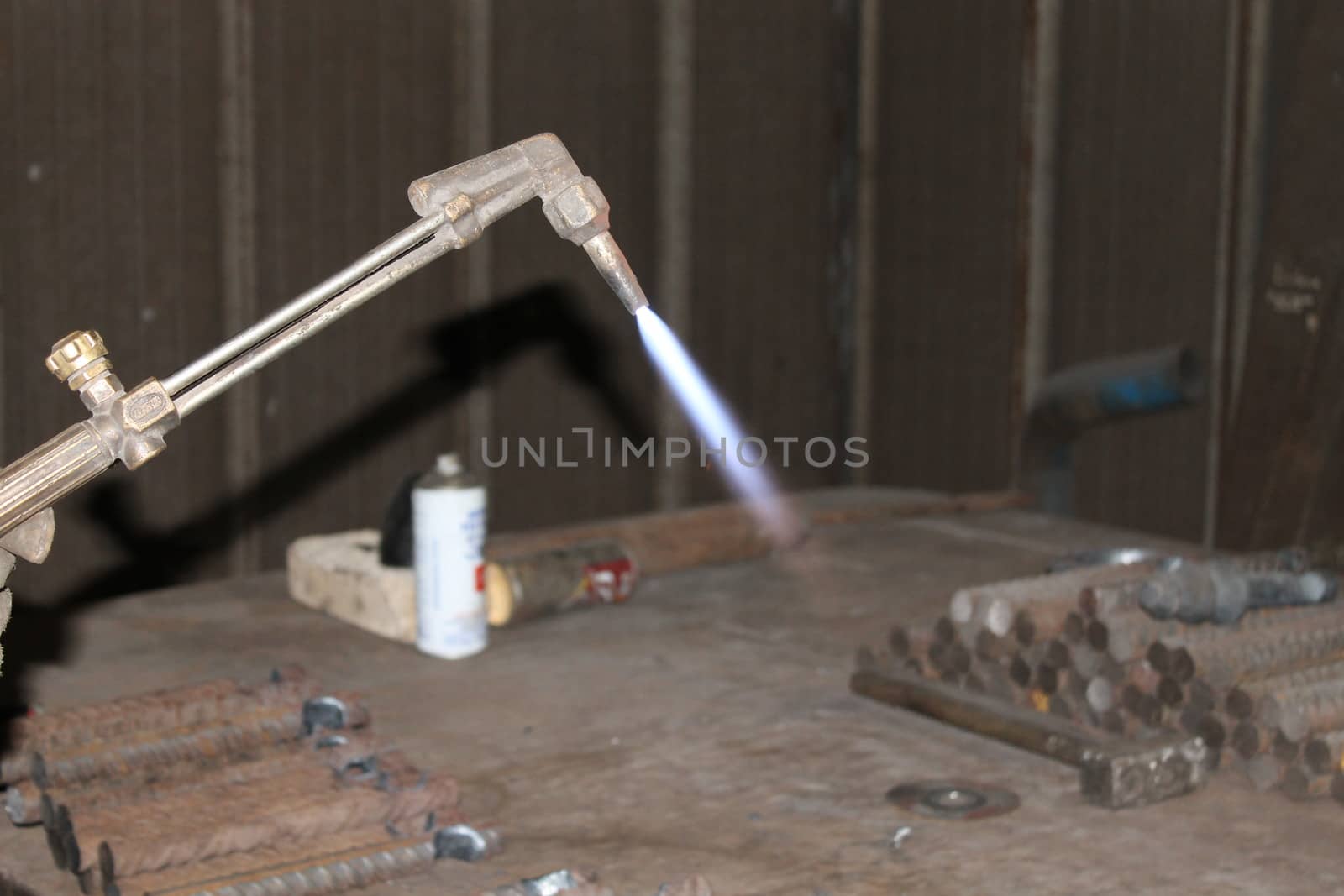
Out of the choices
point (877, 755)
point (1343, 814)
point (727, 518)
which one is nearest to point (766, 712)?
point (877, 755)

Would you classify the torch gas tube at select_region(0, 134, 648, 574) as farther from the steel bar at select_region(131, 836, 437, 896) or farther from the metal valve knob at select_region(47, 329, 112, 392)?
the steel bar at select_region(131, 836, 437, 896)

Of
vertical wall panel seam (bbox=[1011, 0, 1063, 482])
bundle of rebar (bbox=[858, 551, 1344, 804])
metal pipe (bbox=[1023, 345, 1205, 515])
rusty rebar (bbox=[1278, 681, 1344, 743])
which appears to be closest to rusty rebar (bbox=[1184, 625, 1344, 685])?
bundle of rebar (bbox=[858, 551, 1344, 804])

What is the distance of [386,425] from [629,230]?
3.72ft

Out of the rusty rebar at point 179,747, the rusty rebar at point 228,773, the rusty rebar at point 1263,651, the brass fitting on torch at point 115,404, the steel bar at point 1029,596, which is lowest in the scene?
the rusty rebar at point 228,773

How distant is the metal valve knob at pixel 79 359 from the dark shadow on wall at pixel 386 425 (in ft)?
8.00

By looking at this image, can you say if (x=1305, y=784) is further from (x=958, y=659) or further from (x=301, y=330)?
(x=301, y=330)

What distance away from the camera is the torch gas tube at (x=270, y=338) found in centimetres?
174

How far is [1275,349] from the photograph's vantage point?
4.53 metres

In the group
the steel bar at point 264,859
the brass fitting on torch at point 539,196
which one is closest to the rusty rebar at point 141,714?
the steel bar at point 264,859

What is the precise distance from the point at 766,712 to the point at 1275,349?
230 centimetres

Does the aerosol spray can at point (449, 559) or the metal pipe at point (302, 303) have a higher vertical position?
the metal pipe at point (302, 303)

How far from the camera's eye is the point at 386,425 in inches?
200

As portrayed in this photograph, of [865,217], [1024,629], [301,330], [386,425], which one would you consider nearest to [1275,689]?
[1024,629]

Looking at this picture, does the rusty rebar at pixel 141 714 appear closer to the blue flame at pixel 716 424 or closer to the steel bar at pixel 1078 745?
the steel bar at pixel 1078 745
